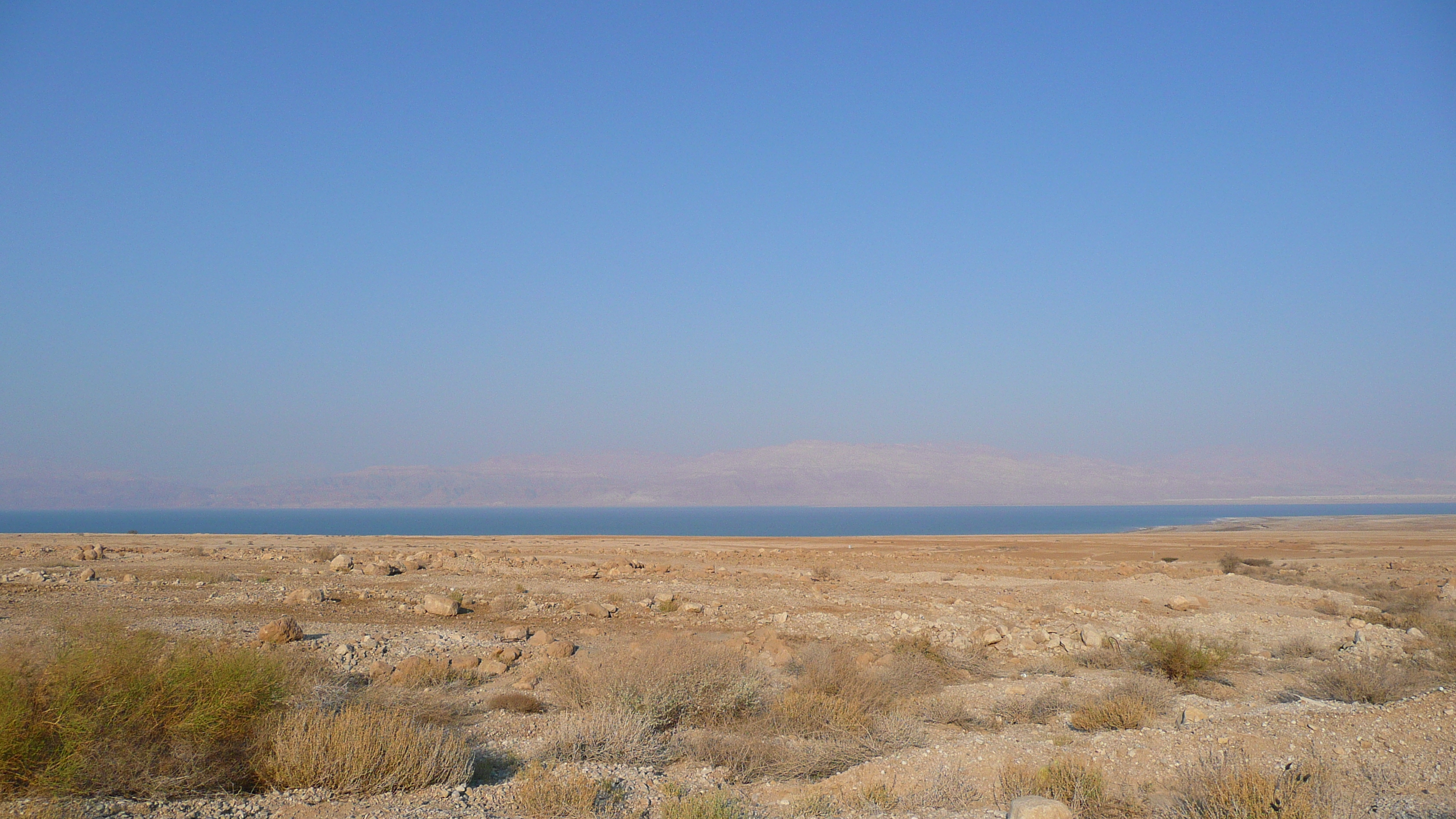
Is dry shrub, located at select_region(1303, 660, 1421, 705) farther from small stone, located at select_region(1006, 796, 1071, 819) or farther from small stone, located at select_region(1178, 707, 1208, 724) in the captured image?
small stone, located at select_region(1006, 796, 1071, 819)

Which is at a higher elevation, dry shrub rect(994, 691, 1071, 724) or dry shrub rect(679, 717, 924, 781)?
dry shrub rect(679, 717, 924, 781)

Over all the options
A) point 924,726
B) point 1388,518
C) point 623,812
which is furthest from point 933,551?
point 1388,518

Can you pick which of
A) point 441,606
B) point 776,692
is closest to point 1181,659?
point 776,692

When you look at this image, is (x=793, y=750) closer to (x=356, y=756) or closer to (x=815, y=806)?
(x=815, y=806)

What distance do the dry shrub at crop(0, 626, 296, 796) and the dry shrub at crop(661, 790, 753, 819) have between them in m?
3.66

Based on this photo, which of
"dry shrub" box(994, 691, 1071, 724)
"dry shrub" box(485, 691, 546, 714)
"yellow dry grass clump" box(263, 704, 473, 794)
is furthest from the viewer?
"dry shrub" box(994, 691, 1071, 724)

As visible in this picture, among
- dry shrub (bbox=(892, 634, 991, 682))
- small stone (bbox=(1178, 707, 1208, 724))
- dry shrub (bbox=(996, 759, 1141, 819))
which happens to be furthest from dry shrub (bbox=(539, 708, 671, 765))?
small stone (bbox=(1178, 707, 1208, 724))

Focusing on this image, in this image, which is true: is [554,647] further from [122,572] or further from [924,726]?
[122,572]

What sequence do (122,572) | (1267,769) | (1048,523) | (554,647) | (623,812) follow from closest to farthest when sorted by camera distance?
(623,812) < (1267,769) < (554,647) < (122,572) < (1048,523)

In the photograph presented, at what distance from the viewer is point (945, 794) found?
24.9 feet

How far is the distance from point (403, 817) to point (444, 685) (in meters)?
5.53

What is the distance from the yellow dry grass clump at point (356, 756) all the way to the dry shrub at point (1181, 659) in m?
11.3

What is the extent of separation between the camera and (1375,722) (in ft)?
29.6

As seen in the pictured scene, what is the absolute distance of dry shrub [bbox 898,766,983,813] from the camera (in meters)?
7.34
